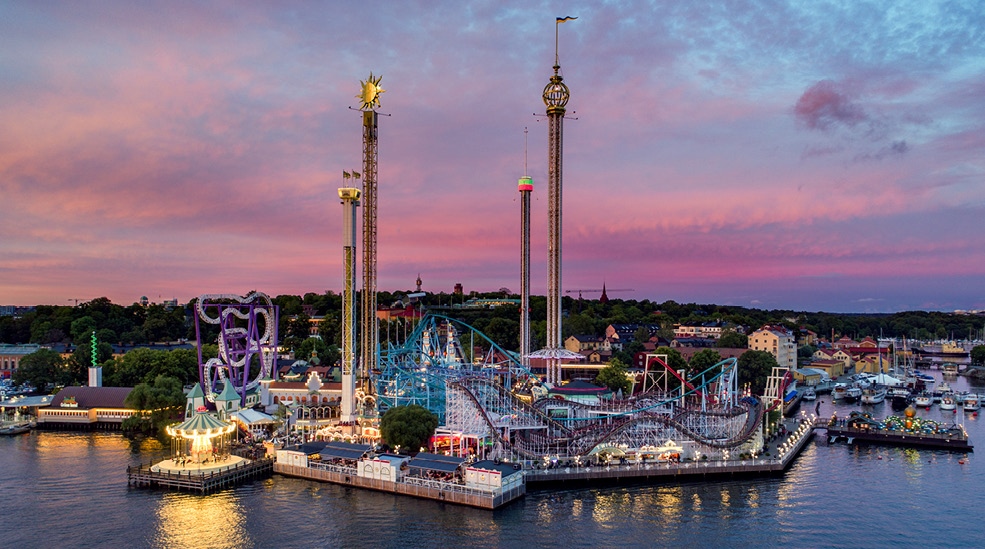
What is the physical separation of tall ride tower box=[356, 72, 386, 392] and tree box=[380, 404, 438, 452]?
12.8 metres

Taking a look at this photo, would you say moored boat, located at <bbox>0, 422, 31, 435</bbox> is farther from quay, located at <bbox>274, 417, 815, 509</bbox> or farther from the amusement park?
quay, located at <bbox>274, 417, 815, 509</bbox>

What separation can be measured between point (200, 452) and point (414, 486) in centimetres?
1367

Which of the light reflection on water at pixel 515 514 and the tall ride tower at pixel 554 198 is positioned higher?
the tall ride tower at pixel 554 198

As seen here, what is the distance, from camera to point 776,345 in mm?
99000

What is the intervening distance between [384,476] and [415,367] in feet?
66.8

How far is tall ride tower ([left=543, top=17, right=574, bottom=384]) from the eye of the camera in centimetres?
7069

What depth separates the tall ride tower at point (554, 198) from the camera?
70688 millimetres

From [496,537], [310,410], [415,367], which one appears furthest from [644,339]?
[496,537]

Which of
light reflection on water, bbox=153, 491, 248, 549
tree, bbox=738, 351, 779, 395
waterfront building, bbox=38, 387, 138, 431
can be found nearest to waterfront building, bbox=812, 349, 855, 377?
tree, bbox=738, 351, 779, 395

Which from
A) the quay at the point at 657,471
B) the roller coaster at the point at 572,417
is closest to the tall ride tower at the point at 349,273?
the roller coaster at the point at 572,417

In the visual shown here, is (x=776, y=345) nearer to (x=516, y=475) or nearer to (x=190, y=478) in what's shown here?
(x=516, y=475)

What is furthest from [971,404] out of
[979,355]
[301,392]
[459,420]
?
[301,392]

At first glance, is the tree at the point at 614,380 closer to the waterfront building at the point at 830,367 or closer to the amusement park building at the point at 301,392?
the amusement park building at the point at 301,392

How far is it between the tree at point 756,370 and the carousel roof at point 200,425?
5729 centimetres
